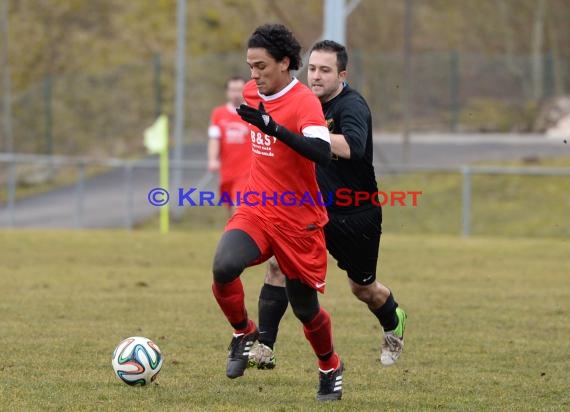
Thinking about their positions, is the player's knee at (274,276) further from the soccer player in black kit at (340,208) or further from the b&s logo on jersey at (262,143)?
the b&s logo on jersey at (262,143)

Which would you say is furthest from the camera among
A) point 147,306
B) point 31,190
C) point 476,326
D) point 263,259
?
point 31,190

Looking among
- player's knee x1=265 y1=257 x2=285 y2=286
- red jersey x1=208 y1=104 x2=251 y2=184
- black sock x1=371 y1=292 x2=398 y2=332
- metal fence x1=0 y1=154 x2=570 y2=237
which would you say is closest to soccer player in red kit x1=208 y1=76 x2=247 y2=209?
red jersey x1=208 y1=104 x2=251 y2=184

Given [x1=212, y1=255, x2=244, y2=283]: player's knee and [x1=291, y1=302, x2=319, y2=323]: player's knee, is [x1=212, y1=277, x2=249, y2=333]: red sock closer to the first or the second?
[x1=212, y1=255, x2=244, y2=283]: player's knee

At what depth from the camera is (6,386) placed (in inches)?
241

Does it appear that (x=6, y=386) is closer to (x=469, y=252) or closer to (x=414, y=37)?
(x=469, y=252)

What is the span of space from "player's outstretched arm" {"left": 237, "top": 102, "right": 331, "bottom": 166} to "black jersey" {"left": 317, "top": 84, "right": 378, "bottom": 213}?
0.85 meters

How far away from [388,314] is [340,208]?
0.86 meters

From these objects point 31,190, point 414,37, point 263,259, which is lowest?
point 31,190

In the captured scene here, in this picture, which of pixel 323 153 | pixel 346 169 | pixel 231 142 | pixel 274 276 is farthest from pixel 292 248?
pixel 231 142

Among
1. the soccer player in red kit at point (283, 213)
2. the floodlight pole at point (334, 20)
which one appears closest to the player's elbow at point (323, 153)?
the soccer player in red kit at point (283, 213)

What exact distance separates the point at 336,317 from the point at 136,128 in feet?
67.8

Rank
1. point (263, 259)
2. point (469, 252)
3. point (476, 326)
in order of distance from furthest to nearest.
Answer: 1. point (469, 252)
2. point (476, 326)
3. point (263, 259)

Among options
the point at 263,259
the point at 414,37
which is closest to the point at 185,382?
the point at 263,259

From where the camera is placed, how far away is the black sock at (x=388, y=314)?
732 cm
